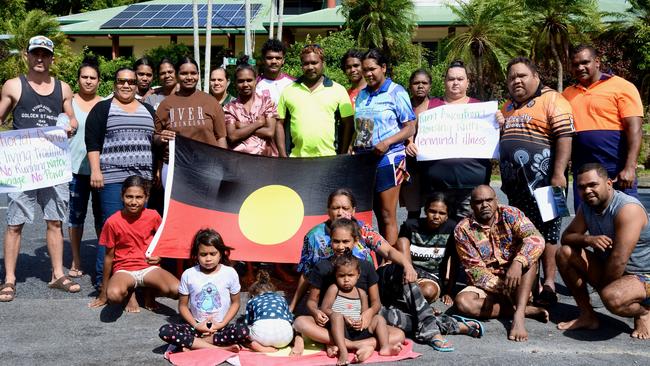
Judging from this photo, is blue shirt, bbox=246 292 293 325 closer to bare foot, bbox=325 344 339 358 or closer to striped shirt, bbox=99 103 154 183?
bare foot, bbox=325 344 339 358

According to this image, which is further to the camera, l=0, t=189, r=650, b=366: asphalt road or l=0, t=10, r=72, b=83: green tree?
l=0, t=10, r=72, b=83: green tree

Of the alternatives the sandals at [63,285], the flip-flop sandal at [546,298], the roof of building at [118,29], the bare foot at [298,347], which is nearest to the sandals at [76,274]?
the sandals at [63,285]

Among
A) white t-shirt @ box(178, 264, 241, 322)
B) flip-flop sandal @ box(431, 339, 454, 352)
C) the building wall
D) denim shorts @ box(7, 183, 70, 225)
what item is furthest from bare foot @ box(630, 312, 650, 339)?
the building wall

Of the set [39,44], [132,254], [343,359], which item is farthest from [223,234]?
[39,44]

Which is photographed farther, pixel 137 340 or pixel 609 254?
pixel 609 254

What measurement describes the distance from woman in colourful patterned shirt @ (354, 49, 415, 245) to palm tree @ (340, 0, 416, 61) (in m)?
20.8

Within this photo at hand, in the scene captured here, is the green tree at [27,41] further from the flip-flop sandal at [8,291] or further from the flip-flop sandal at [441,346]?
the flip-flop sandal at [441,346]

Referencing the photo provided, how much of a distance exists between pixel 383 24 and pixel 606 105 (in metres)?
22.0

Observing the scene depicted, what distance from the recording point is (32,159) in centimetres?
643

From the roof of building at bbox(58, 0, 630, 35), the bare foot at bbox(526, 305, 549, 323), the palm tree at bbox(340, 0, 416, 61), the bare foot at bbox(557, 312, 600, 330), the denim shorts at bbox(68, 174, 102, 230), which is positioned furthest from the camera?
the roof of building at bbox(58, 0, 630, 35)

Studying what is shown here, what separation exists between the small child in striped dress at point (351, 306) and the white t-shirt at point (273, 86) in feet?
7.68

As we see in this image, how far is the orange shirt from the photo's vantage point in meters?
6.17

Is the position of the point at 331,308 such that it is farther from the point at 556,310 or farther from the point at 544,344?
the point at 556,310

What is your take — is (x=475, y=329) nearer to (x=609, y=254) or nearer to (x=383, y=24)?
(x=609, y=254)
